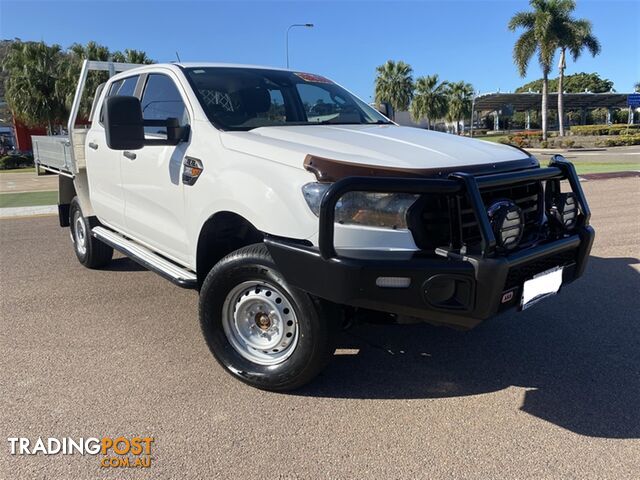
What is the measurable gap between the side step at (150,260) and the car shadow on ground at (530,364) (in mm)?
1172

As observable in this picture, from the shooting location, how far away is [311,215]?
2814 mm

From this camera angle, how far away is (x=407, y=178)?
2.72m

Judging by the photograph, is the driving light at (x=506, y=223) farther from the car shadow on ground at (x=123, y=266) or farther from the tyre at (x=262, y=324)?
the car shadow on ground at (x=123, y=266)

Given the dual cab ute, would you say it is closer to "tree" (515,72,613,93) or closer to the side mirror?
the side mirror

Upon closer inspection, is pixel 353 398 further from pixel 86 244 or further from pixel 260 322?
pixel 86 244

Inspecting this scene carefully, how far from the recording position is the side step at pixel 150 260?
3807 mm

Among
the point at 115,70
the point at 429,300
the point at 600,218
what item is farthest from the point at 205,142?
the point at 600,218

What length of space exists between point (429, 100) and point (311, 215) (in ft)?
190

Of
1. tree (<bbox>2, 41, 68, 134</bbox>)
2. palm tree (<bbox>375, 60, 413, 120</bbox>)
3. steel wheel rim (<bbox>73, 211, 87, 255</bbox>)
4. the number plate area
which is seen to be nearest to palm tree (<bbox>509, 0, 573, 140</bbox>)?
palm tree (<bbox>375, 60, 413, 120</bbox>)

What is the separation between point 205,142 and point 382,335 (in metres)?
1.94

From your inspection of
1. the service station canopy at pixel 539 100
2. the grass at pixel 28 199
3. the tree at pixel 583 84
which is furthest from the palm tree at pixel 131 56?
the tree at pixel 583 84

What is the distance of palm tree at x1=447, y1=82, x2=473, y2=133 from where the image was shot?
59.6 metres

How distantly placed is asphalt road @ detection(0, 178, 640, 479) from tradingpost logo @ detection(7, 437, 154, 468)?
48 millimetres

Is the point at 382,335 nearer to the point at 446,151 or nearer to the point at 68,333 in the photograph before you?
the point at 446,151
